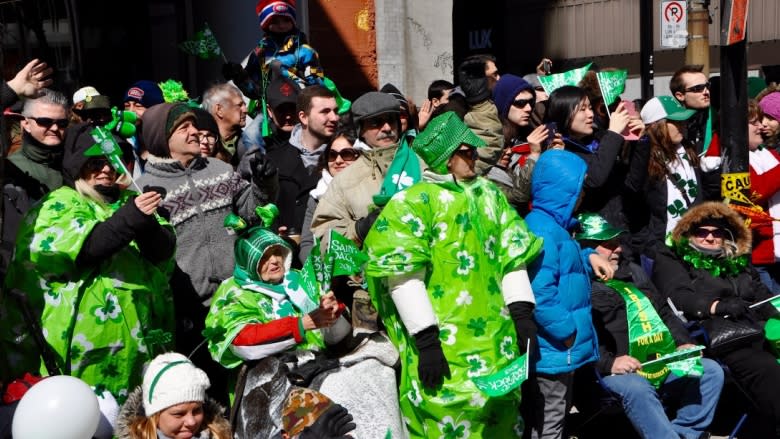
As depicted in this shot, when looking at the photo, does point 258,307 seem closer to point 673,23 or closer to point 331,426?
point 331,426

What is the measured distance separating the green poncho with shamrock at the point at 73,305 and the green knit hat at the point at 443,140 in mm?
1448

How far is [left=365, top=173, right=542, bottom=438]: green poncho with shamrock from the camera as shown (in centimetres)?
533

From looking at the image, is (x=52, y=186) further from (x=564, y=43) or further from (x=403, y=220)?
(x=564, y=43)

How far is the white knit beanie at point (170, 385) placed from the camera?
5.07 m

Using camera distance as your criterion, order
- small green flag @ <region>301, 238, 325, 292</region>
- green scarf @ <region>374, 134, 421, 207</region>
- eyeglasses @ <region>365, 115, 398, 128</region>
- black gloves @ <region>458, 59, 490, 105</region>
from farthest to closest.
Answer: black gloves @ <region>458, 59, 490, 105</region> → eyeglasses @ <region>365, 115, 398, 128</region> → green scarf @ <region>374, 134, 421, 207</region> → small green flag @ <region>301, 238, 325, 292</region>

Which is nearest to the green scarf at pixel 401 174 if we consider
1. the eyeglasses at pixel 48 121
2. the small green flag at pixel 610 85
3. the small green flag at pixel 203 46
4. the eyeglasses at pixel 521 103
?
the eyeglasses at pixel 48 121

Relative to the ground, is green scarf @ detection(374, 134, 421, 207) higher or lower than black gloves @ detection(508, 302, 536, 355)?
higher

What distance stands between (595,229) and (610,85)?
3.96 ft

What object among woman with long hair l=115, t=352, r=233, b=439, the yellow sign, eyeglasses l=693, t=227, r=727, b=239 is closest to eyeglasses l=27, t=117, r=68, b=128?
woman with long hair l=115, t=352, r=233, b=439

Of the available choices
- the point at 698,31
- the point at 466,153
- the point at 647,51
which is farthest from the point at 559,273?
the point at 647,51

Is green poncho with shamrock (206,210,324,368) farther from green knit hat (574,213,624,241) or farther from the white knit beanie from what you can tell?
green knit hat (574,213,624,241)

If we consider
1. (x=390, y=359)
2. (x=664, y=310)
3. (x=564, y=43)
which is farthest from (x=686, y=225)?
(x=564, y=43)

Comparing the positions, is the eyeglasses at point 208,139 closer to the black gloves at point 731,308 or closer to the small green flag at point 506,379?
the small green flag at point 506,379

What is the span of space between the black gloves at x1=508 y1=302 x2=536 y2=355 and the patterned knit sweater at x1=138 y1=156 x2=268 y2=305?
4.67 feet
